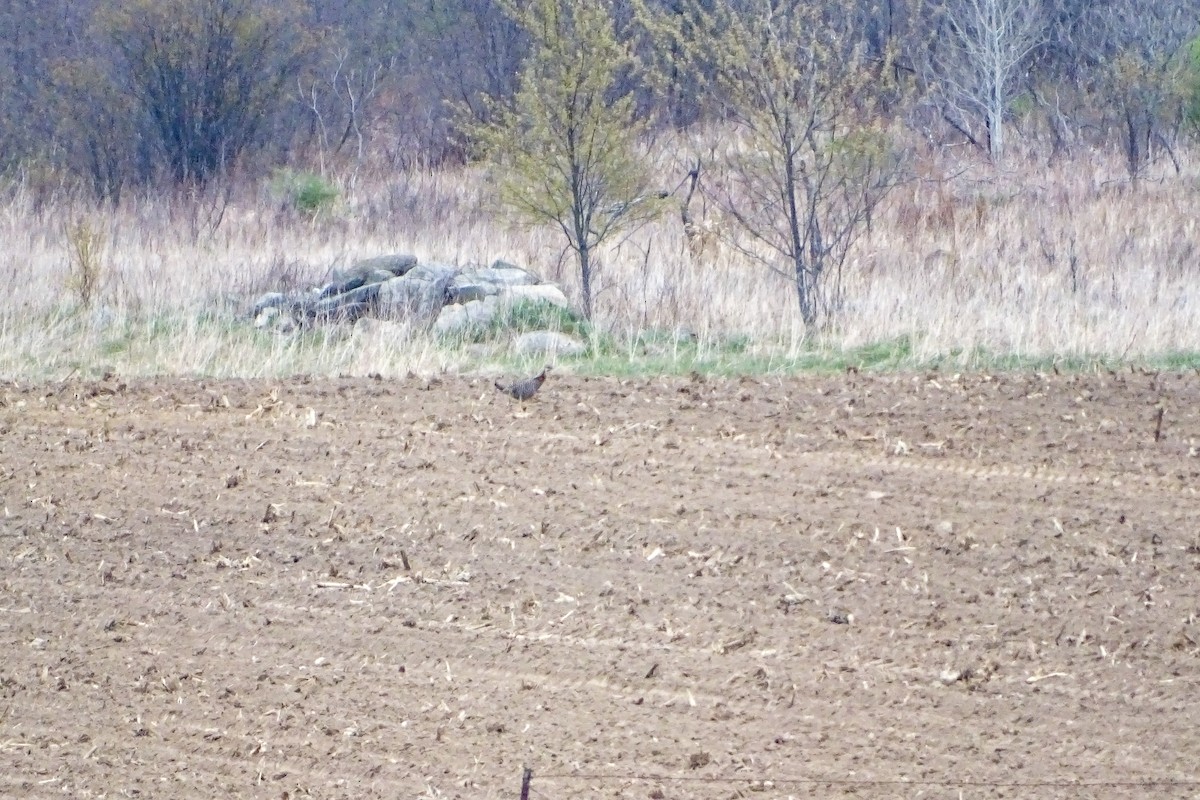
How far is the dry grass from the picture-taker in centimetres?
791

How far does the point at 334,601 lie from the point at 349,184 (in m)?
14.7

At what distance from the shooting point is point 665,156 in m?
18.4

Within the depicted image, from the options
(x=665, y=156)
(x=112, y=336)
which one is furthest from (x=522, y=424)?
(x=665, y=156)

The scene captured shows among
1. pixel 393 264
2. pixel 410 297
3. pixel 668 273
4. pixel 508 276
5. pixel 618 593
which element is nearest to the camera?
pixel 618 593

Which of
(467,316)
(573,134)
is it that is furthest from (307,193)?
(467,316)

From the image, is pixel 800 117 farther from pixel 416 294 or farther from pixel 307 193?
pixel 307 193

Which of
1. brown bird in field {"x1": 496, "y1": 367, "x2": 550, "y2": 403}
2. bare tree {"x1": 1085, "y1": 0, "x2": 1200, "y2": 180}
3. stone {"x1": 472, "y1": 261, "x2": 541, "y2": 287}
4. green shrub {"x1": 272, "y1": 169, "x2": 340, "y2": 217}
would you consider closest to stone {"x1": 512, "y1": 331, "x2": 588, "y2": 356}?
stone {"x1": 472, "y1": 261, "x2": 541, "y2": 287}

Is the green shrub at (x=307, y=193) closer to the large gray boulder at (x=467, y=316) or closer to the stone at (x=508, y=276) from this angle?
the stone at (x=508, y=276)

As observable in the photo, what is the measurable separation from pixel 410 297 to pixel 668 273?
235 centimetres

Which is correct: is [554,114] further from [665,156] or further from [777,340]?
[665,156]

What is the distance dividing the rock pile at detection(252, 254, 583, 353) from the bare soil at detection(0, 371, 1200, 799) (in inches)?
109

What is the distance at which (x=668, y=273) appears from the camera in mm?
10875

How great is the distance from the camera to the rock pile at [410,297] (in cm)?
923

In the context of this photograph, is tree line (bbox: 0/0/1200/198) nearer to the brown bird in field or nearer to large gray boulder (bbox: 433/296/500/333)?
large gray boulder (bbox: 433/296/500/333)
